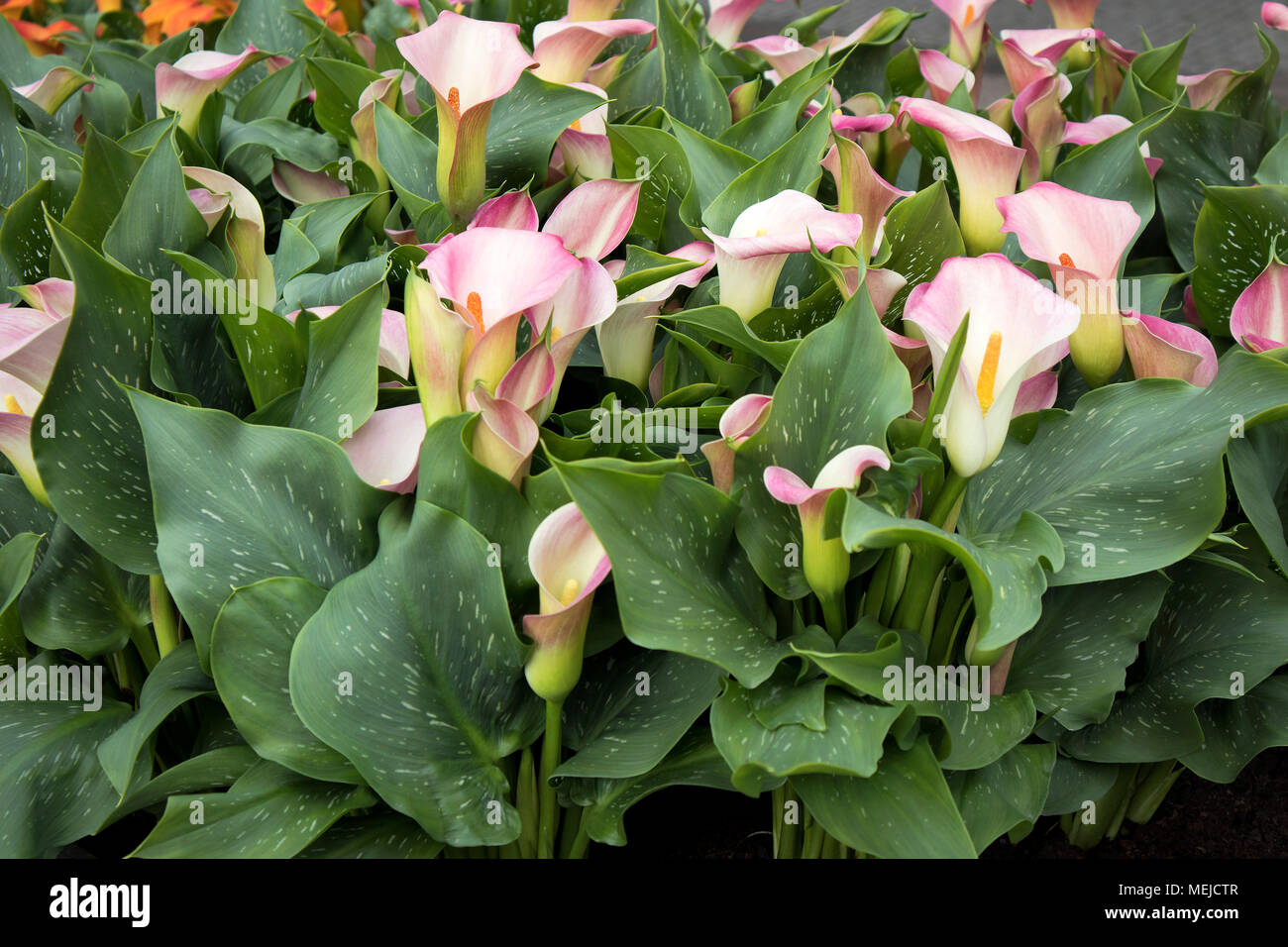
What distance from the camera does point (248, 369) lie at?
779mm

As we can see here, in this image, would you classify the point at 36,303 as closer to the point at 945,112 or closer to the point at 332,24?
the point at 945,112

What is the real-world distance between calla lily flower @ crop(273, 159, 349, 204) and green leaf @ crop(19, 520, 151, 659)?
473 millimetres

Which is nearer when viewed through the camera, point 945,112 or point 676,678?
point 676,678

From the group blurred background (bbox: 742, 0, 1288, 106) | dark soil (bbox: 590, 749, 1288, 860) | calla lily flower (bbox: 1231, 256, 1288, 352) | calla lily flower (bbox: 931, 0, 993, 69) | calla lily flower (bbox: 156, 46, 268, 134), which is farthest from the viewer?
blurred background (bbox: 742, 0, 1288, 106)

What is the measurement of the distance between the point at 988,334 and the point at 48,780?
2.20 feet

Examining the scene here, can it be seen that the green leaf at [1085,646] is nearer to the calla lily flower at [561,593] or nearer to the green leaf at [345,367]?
the calla lily flower at [561,593]

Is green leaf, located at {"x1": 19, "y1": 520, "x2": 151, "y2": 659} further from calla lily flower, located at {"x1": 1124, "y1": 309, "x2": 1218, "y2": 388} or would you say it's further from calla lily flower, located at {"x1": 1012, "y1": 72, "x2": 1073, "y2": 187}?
calla lily flower, located at {"x1": 1012, "y1": 72, "x2": 1073, "y2": 187}

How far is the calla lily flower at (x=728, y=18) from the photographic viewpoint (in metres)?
1.32

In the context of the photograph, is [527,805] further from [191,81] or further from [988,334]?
[191,81]

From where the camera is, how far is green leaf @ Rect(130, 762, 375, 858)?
2.20ft

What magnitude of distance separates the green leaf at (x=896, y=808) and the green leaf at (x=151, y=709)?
40 cm

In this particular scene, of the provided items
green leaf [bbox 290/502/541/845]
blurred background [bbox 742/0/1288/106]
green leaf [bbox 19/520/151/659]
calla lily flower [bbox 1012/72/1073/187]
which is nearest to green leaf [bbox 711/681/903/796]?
green leaf [bbox 290/502/541/845]
